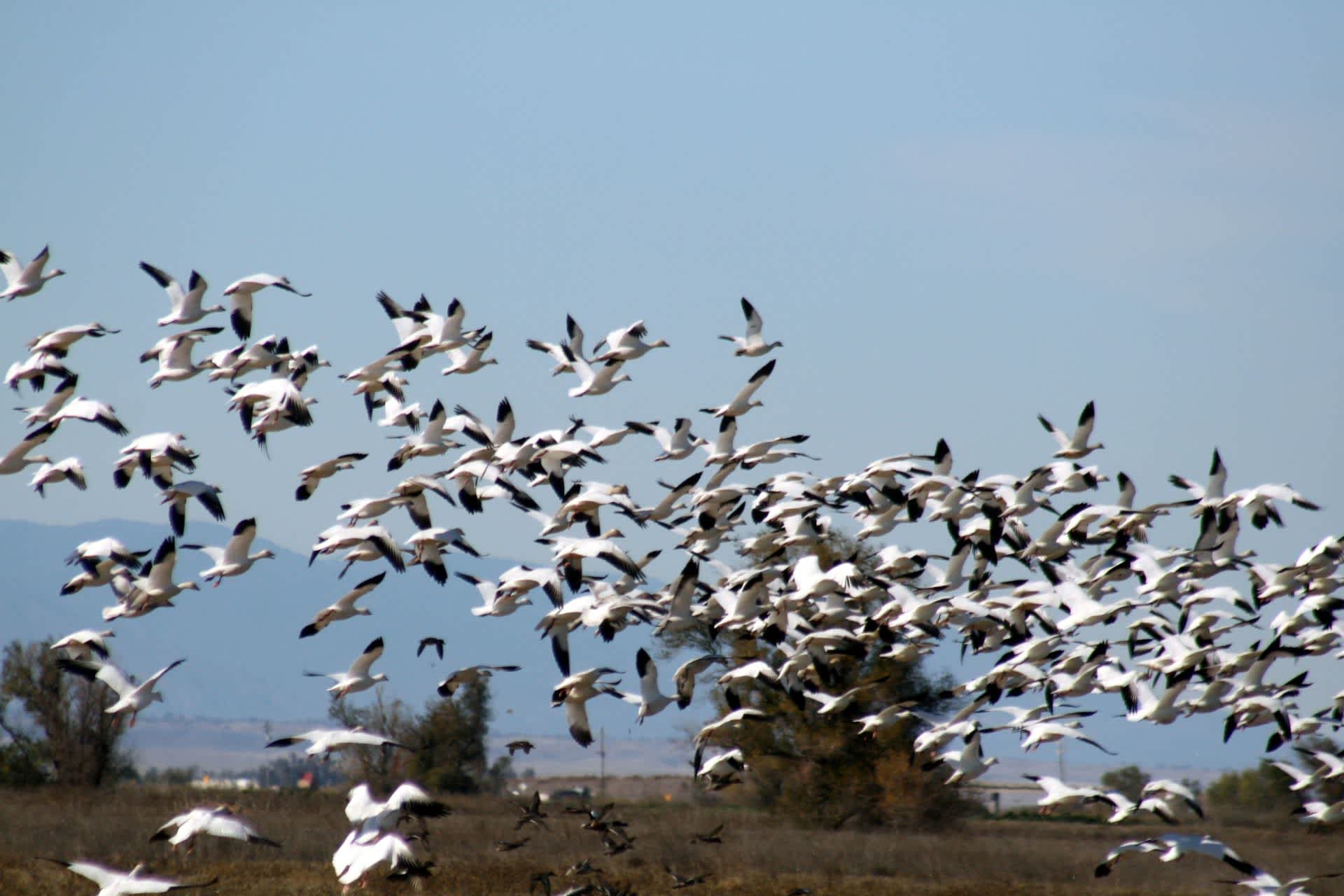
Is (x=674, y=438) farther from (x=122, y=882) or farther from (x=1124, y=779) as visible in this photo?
(x=1124, y=779)

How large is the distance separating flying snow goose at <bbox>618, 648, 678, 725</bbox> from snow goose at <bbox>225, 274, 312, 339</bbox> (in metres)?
6.49

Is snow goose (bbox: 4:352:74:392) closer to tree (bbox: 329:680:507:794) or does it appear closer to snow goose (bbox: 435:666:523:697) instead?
snow goose (bbox: 435:666:523:697)

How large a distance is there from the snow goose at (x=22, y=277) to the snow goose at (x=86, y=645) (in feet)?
14.9

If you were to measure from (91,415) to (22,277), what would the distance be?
2.32 metres

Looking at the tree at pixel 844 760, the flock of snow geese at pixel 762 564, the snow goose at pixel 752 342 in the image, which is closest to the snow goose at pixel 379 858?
the flock of snow geese at pixel 762 564

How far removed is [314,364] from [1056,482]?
1048cm

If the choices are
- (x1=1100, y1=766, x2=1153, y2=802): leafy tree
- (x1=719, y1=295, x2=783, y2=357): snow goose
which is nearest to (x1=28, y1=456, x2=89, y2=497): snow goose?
(x1=719, y1=295, x2=783, y2=357): snow goose

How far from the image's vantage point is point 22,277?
19.5 metres

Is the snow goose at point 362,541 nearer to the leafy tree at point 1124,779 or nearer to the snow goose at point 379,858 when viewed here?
the snow goose at point 379,858

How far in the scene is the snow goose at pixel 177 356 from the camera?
793 inches

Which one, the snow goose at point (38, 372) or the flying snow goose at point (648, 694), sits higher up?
the snow goose at point (38, 372)

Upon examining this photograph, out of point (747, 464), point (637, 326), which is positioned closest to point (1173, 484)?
point (747, 464)

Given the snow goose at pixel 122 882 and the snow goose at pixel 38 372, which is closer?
the snow goose at pixel 122 882

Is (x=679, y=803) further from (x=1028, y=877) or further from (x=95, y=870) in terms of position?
(x=95, y=870)
